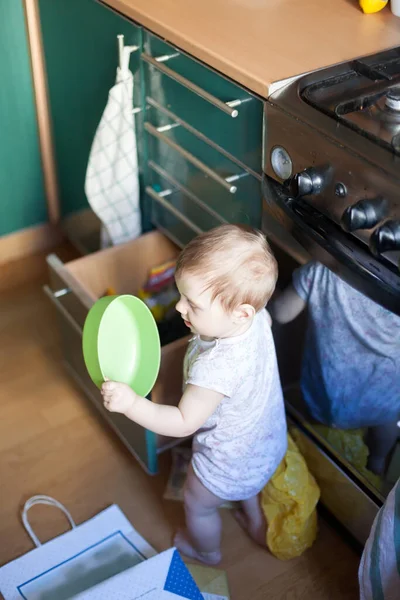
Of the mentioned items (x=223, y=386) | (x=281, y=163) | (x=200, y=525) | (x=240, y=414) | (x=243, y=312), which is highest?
(x=281, y=163)

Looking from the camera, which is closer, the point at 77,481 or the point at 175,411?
the point at 175,411

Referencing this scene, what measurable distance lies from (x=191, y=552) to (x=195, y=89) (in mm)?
879

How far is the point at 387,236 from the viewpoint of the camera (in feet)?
3.26

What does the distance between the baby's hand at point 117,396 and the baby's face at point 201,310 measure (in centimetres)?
14

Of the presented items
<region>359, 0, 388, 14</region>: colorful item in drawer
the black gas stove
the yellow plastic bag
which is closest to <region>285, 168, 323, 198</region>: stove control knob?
the black gas stove

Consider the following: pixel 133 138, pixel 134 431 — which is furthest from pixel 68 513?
pixel 133 138

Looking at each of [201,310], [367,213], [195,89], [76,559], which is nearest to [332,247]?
[367,213]

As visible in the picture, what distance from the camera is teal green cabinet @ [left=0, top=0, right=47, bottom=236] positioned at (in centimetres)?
190

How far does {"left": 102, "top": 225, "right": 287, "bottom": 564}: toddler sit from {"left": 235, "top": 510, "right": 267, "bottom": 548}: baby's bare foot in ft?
0.31

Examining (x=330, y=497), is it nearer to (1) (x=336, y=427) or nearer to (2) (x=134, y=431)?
(1) (x=336, y=427)

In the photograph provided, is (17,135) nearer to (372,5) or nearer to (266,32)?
(266,32)

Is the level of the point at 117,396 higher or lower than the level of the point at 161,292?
higher

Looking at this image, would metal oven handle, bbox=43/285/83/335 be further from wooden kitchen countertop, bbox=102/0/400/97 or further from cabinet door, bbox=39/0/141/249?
wooden kitchen countertop, bbox=102/0/400/97

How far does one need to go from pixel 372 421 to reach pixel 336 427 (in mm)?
95
